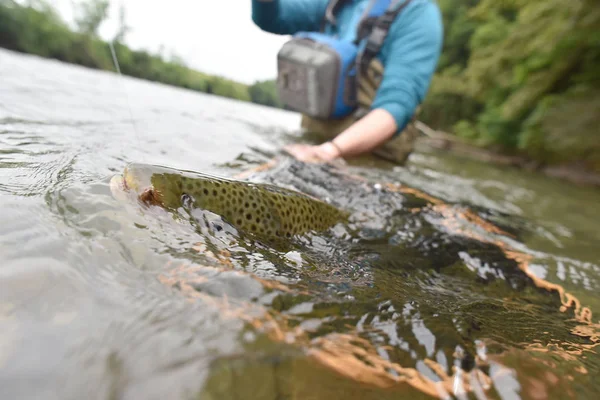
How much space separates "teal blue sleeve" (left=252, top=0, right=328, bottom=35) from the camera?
13.4 feet

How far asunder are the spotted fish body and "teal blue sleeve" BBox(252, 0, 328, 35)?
3.08 m

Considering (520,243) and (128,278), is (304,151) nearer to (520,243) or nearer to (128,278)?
(520,243)

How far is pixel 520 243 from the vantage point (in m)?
2.82

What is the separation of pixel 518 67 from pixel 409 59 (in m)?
11.3

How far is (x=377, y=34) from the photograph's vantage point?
Result: 3920 millimetres

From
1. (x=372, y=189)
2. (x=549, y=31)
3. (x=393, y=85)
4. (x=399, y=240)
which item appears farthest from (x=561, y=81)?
(x=399, y=240)

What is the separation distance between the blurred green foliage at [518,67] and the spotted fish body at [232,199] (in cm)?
159

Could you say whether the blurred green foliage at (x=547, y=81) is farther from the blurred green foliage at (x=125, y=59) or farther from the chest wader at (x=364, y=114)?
the blurred green foliage at (x=125, y=59)

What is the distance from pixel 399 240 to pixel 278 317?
1.35m

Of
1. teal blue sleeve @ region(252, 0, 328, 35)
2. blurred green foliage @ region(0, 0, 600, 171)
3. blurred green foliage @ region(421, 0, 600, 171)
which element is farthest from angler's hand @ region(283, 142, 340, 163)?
blurred green foliage @ region(421, 0, 600, 171)

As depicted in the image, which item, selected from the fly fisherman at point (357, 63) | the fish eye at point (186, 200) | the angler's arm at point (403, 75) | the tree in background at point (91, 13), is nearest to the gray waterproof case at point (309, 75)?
the fly fisherman at point (357, 63)

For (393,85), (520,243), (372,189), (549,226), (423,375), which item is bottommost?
(549,226)

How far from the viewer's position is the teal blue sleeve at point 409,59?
3682 millimetres

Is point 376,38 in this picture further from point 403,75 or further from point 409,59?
point 403,75
